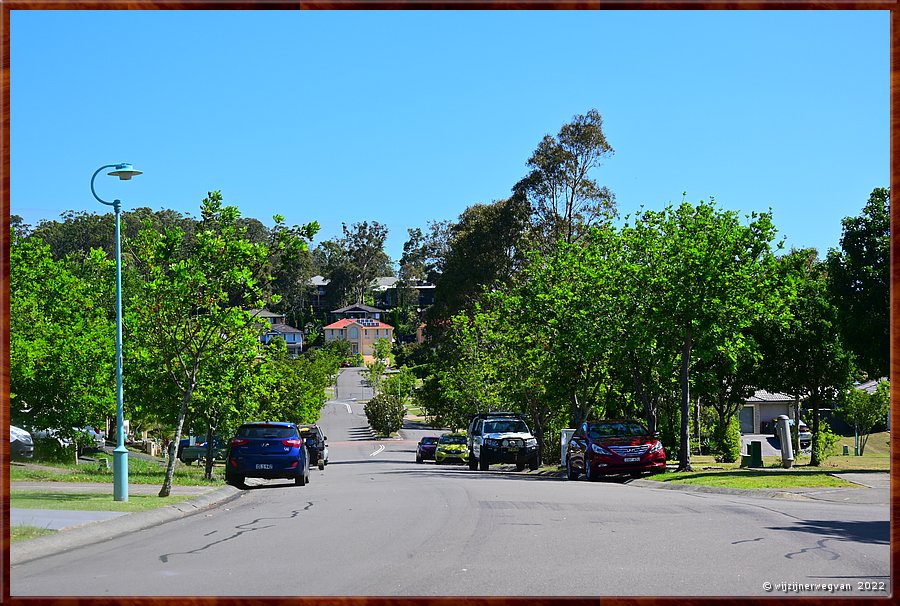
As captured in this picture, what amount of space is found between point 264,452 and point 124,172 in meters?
9.23

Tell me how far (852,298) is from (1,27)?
2725 centimetres

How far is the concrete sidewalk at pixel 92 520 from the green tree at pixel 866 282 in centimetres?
1818

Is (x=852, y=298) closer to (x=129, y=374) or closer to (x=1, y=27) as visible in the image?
(x=129, y=374)

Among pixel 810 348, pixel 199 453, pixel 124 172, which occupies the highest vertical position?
pixel 124 172

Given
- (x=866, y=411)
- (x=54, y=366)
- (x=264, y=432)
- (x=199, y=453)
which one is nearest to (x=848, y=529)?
(x=264, y=432)

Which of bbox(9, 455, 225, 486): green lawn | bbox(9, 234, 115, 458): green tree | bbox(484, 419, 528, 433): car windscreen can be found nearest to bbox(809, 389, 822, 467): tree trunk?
bbox(484, 419, 528, 433): car windscreen

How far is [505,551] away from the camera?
40.3 ft

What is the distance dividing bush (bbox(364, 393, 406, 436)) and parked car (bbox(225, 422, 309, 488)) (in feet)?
217

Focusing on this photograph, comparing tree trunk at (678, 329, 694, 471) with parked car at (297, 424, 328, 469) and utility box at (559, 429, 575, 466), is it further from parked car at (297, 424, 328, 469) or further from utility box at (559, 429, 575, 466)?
parked car at (297, 424, 328, 469)

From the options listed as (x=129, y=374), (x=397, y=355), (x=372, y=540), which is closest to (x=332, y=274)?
(x=397, y=355)

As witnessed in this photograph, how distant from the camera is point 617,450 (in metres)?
29.8

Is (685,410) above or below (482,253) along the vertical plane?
below

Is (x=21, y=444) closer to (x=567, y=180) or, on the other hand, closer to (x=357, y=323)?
(x=567, y=180)

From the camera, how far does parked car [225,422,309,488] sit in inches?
1061
